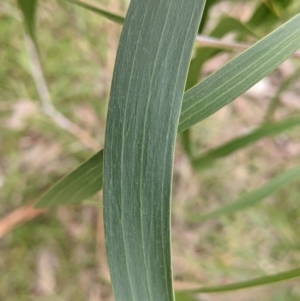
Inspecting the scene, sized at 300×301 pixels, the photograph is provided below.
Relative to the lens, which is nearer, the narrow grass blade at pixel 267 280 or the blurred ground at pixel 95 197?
the narrow grass blade at pixel 267 280

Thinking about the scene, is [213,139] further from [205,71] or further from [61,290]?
[61,290]

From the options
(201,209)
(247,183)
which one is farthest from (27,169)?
(247,183)

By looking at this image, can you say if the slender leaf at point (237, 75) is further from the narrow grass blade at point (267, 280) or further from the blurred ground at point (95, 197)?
the blurred ground at point (95, 197)

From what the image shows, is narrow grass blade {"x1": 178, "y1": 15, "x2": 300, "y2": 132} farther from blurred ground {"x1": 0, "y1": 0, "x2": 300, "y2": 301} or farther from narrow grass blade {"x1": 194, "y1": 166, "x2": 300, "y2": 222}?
blurred ground {"x1": 0, "y1": 0, "x2": 300, "y2": 301}

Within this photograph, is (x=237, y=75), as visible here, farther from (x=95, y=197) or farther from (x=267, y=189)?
(x=95, y=197)

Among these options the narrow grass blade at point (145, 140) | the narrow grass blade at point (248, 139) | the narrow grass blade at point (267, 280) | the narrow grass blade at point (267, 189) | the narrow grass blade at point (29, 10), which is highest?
the narrow grass blade at point (29, 10)

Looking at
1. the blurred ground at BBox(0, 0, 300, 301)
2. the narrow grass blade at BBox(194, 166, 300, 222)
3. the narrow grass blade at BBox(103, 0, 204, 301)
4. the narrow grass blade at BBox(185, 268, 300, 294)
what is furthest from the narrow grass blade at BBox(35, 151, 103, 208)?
the blurred ground at BBox(0, 0, 300, 301)

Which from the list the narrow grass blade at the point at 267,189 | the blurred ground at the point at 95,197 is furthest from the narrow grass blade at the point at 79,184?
the blurred ground at the point at 95,197
